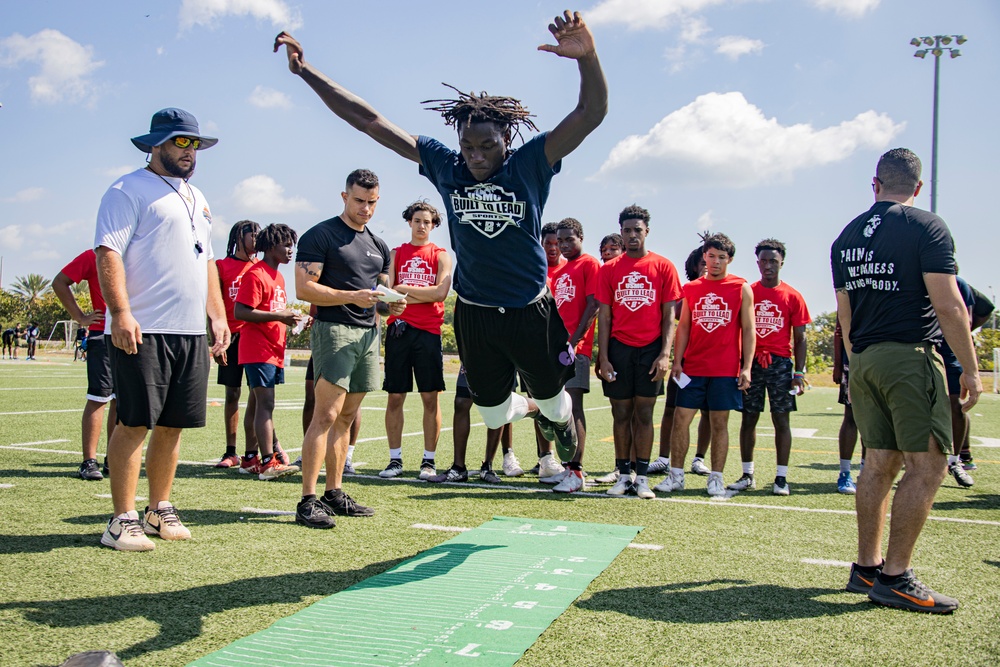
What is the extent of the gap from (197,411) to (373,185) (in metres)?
1.91

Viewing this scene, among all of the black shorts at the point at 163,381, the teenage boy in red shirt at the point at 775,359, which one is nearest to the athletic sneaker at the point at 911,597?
the teenage boy in red shirt at the point at 775,359

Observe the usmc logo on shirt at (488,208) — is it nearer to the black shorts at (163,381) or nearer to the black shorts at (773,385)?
the black shorts at (163,381)

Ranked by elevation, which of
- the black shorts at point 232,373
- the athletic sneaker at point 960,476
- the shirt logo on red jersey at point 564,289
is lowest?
the athletic sneaker at point 960,476

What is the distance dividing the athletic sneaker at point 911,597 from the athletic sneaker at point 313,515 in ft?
10.1

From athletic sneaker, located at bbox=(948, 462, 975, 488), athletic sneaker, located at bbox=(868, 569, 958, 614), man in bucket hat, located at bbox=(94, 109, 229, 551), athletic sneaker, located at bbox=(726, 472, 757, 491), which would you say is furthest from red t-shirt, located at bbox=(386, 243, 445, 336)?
athletic sneaker, located at bbox=(948, 462, 975, 488)

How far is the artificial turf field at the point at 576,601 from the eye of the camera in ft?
10.0

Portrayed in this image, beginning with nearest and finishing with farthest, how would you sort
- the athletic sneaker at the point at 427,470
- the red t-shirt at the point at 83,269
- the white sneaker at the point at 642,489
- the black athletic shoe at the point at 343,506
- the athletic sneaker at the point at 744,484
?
the black athletic shoe at the point at 343,506, the white sneaker at the point at 642,489, the red t-shirt at the point at 83,269, the athletic sneaker at the point at 744,484, the athletic sneaker at the point at 427,470

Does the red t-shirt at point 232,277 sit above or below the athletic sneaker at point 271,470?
above

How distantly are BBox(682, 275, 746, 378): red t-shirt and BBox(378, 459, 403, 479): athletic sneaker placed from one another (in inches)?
106

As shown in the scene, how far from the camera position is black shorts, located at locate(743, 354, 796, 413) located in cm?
716

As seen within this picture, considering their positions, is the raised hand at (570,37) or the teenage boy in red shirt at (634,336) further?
the teenage boy in red shirt at (634,336)

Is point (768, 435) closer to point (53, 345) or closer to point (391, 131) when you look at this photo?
point (391, 131)

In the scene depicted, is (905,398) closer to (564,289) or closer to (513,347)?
(513,347)

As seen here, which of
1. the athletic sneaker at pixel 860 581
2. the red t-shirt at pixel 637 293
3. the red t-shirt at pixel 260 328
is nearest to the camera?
the athletic sneaker at pixel 860 581
